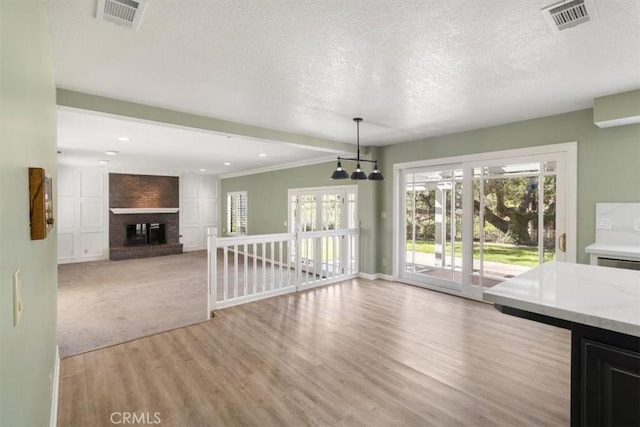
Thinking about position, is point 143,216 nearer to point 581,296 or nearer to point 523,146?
point 523,146

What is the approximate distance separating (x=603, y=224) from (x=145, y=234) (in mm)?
10648

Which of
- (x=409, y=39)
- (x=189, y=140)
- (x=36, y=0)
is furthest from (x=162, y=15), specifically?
(x=189, y=140)

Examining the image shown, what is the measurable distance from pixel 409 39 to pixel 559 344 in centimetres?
328

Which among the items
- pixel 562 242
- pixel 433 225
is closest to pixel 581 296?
pixel 562 242

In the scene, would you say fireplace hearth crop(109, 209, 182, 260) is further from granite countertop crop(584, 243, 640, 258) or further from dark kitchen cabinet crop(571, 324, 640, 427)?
dark kitchen cabinet crop(571, 324, 640, 427)

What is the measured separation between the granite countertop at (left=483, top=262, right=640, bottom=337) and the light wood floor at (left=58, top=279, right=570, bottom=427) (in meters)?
1.05

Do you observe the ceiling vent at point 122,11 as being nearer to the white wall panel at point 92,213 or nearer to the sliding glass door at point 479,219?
the sliding glass door at point 479,219

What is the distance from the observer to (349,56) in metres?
2.41

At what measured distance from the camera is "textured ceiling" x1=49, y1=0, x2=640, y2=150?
1.89m

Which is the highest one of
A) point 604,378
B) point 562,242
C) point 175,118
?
point 175,118

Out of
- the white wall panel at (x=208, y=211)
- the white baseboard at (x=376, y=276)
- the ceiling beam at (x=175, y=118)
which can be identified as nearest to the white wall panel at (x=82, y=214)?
the white wall panel at (x=208, y=211)

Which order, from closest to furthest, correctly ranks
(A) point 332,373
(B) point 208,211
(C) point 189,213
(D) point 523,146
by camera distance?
1. (A) point 332,373
2. (D) point 523,146
3. (C) point 189,213
4. (B) point 208,211

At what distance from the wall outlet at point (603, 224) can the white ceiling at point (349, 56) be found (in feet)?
4.34

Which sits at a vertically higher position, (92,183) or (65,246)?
(92,183)
